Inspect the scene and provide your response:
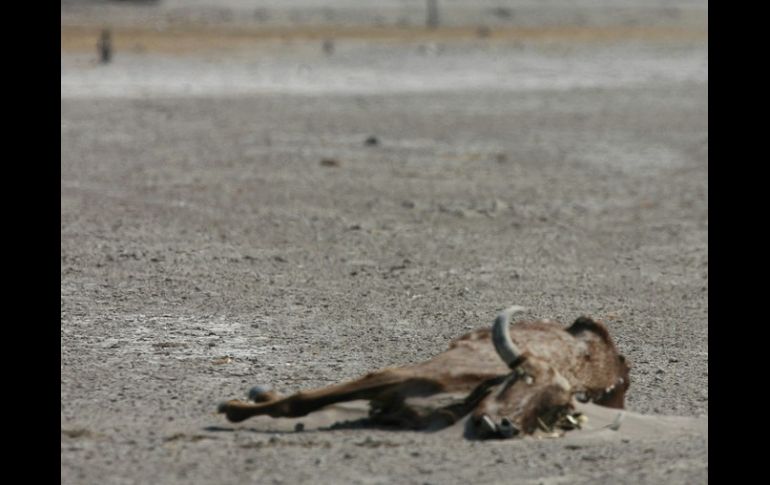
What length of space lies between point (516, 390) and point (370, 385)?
58 cm

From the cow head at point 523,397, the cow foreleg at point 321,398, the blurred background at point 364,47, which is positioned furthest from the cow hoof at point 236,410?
the blurred background at point 364,47

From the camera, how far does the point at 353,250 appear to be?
1153 centimetres

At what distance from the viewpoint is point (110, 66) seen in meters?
27.2

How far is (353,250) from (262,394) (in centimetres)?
525

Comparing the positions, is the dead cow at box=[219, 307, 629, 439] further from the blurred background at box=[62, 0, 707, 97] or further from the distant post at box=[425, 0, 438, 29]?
the distant post at box=[425, 0, 438, 29]

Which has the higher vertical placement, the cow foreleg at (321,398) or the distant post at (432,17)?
the cow foreleg at (321,398)

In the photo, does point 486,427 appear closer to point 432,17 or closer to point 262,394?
point 262,394

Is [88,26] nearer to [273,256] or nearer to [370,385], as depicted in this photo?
[273,256]

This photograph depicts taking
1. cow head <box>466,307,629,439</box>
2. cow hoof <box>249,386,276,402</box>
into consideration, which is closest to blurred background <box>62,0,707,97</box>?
cow hoof <box>249,386,276,402</box>

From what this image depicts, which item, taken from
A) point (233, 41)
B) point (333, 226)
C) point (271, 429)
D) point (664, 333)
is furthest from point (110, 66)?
point (271, 429)

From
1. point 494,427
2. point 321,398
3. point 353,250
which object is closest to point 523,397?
point 494,427

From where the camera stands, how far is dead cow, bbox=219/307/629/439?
605 centimetres

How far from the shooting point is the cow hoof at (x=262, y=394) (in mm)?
6301

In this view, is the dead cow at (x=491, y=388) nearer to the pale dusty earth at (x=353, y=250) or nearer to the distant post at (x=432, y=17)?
the pale dusty earth at (x=353, y=250)
